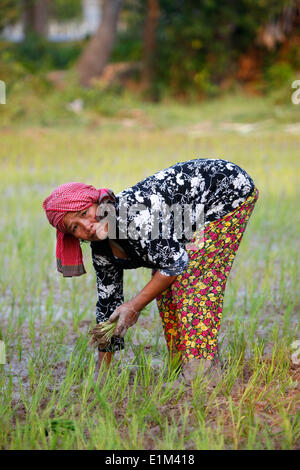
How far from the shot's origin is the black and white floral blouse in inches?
107

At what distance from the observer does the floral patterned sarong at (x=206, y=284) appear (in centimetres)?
294

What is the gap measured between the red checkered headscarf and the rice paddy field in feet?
A: 1.51

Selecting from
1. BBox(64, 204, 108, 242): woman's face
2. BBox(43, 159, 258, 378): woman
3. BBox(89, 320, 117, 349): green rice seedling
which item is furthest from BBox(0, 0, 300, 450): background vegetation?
BBox(64, 204, 108, 242): woman's face

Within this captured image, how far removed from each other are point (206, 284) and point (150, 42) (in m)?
14.8

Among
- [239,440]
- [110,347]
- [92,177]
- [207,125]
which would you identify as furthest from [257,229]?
[207,125]

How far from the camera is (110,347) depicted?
10.0ft

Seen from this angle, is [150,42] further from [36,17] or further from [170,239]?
[170,239]

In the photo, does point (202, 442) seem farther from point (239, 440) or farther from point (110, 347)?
point (110, 347)

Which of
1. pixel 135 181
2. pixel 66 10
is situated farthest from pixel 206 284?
pixel 66 10

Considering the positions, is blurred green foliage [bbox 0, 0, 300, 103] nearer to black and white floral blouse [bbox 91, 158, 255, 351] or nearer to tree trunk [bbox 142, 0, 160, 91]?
tree trunk [bbox 142, 0, 160, 91]

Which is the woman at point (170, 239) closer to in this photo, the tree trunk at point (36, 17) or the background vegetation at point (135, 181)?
the background vegetation at point (135, 181)

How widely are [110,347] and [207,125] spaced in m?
10.9

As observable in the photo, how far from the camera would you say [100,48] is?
16.3m
